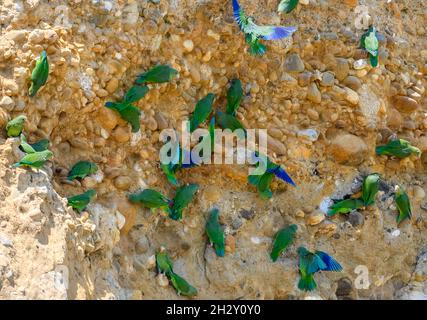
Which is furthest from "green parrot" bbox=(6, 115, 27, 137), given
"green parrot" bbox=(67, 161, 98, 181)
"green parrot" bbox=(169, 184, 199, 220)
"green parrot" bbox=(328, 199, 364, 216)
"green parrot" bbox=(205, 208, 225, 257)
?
"green parrot" bbox=(328, 199, 364, 216)

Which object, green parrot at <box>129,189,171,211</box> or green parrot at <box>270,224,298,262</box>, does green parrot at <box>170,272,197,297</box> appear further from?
green parrot at <box>270,224,298,262</box>

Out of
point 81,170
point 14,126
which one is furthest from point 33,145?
point 81,170

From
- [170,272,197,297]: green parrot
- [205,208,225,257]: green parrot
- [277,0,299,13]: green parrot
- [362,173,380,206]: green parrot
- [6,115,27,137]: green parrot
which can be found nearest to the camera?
[6,115,27,137]: green parrot

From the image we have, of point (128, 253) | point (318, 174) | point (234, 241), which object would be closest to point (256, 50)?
point (318, 174)

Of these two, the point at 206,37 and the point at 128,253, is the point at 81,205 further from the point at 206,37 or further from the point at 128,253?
the point at 206,37

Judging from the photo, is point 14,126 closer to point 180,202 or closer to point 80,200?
point 80,200

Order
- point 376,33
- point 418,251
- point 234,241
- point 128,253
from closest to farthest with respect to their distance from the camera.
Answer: point 128,253 → point 234,241 → point 418,251 → point 376,33
